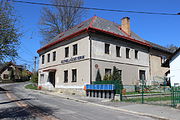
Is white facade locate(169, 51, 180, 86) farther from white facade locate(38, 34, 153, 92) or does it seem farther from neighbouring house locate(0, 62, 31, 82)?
neighbouring house locate(0, 62, 31, 82)

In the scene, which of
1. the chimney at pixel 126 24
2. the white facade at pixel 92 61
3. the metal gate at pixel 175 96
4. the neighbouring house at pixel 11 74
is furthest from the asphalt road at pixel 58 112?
the neighbouring house at pixel 11 74

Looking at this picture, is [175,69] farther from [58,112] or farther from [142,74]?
[58,112]

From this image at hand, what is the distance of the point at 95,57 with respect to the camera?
64.0 ft

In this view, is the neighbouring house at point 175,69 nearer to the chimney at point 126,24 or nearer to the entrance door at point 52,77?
the chimney at point 126,24

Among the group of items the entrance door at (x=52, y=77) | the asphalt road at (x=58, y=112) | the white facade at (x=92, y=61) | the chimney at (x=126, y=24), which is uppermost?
the chimney at (x=126, y=24)

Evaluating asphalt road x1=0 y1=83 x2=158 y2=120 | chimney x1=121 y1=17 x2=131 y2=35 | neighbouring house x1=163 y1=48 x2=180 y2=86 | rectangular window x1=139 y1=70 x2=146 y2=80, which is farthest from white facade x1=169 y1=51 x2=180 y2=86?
chimney x1=121 y1=17 x2=131 y2=35

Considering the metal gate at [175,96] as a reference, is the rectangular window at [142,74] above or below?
above

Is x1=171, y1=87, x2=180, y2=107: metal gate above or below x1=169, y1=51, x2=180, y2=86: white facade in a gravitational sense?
below

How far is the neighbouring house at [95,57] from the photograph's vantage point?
769 inches

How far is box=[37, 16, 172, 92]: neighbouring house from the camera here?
64.1 ft

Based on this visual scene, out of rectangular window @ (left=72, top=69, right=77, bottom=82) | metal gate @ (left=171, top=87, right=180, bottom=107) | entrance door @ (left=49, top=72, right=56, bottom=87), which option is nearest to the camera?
metal gate @ (left=171, top=87, right=180, bottom=107)

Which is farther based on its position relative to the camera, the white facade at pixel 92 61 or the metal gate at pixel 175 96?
the white facade at pixel 92 61

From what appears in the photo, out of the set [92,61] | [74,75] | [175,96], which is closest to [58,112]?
[175,96]

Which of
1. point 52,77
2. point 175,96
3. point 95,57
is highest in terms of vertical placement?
point 95,57
